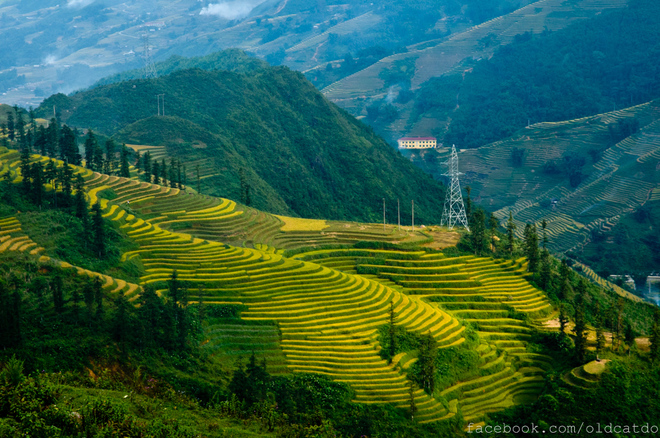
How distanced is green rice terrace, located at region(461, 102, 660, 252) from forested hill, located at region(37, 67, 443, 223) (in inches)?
706

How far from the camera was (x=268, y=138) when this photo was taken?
82.5 meters

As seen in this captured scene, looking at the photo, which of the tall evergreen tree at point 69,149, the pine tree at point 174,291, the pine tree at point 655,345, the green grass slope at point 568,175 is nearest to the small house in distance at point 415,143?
the green grass slope at point 568,175

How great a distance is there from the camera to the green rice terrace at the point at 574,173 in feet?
280

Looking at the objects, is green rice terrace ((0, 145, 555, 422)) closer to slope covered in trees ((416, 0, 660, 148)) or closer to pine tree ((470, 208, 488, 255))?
pine tree ((470, 208, 488, 255))

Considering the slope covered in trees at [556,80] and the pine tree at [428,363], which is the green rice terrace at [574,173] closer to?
the slope covered in trees at [556,80]

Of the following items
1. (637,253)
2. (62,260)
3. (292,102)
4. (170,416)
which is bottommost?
(637,253)

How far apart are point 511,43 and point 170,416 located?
149 m

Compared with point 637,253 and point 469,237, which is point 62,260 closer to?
Answer: point 469,237

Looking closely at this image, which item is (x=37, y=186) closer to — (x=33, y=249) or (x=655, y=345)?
(x=33, y=249)

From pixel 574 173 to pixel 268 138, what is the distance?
48.9 meters

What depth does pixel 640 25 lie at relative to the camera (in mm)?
143500

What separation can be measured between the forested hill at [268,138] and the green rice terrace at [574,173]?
17924 millimetres

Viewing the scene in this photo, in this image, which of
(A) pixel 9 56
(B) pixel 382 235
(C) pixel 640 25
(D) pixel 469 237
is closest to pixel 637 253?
(D) pixel 469 237

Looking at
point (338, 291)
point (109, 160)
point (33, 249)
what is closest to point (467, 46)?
point (109, 160)
